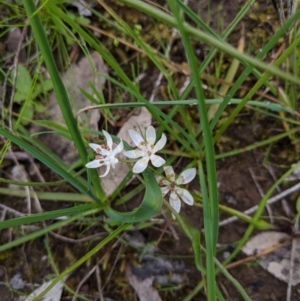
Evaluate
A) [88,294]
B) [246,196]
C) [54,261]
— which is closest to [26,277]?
[54,261]

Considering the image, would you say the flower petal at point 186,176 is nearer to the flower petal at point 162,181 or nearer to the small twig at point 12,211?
the flower petal at point 162,181

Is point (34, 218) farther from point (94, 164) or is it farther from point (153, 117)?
point (153, 117)

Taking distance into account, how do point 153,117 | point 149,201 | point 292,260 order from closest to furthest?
point 149,201 → point 292,260 → point 153,117

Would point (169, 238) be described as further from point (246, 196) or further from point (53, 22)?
point (53, 22)

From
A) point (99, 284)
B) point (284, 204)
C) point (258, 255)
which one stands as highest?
point (284, 204)

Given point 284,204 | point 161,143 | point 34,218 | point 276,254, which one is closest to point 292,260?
point 276,254

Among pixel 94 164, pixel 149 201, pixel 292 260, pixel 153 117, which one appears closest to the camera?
pixel 149 201

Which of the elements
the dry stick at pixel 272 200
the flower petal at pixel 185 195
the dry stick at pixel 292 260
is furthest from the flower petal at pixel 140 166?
the dry stick at pixel 292 260
